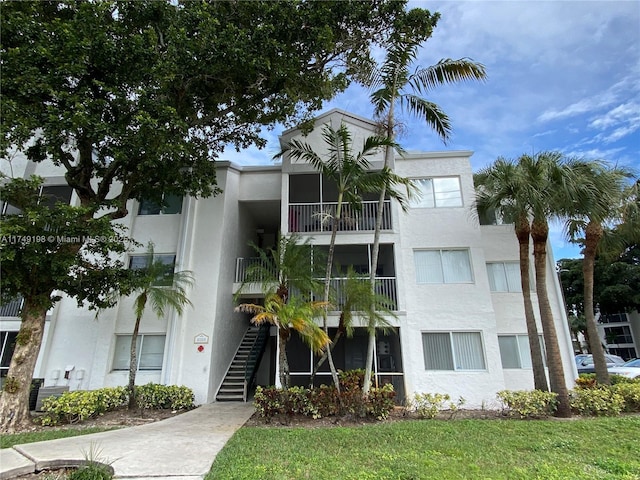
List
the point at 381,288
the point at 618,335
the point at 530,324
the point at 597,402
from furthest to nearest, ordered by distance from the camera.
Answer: the point at 618,335, the point at 381,288, the point at 530,324, the point at 597,402

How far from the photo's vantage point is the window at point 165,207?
14.0m

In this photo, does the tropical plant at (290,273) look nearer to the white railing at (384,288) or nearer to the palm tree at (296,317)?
the palm tree at (296,317)

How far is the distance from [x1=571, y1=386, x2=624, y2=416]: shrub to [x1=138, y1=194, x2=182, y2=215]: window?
14942 mm

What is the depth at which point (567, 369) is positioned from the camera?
12.0 metres

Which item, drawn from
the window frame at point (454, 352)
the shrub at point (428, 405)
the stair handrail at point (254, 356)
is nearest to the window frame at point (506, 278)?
the window frame at point (454, 352)

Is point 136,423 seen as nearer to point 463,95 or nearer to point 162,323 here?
point 162,323

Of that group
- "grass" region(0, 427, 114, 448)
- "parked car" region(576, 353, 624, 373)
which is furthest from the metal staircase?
"parked car" region(576, 353, 624, 373)

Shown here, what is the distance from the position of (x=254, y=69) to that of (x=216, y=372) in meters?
10.4

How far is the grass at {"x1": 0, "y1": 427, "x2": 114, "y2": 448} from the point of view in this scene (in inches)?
290

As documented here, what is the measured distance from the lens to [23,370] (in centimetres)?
890

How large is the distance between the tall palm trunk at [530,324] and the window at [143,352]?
1250 centimetres

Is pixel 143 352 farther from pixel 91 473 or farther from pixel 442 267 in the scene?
pixel 442 267

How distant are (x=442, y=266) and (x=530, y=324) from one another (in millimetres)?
3336

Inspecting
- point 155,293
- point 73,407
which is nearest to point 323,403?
point 155,293
